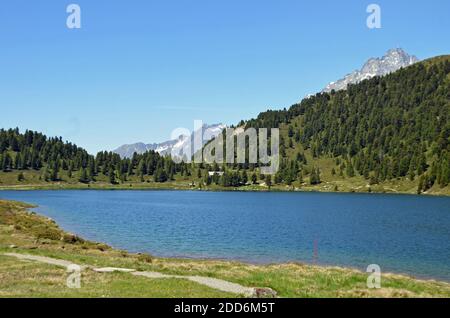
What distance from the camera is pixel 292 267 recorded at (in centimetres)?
4675

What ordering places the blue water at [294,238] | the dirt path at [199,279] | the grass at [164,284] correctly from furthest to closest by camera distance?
the blue water at [294,238], the grass at [164,284], the dirt path at [199,279]

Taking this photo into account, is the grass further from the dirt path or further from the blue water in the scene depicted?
the blue water

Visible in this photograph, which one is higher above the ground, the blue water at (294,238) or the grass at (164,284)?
the grass at (164,284)

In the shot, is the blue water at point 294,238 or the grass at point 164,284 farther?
the blue water at point 294,238

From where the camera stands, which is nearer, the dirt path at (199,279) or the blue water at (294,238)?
the dirt path at (199,279)

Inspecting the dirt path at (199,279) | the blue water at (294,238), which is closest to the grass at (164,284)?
the dirt path at (199,279)

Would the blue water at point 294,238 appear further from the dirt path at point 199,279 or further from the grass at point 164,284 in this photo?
the dirt path at point 199,279

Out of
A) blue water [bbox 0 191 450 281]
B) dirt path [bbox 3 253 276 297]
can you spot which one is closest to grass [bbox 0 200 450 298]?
dirt path [bbox 3 253 276 297]

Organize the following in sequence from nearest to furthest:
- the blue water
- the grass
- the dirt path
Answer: the dirt path < the grass < the blue water

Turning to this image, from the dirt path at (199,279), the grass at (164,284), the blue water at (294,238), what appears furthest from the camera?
the blue water at (294,238)
